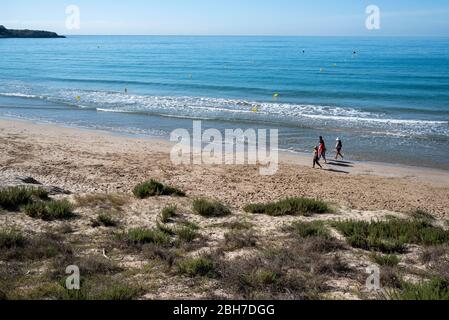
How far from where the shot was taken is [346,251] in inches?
293

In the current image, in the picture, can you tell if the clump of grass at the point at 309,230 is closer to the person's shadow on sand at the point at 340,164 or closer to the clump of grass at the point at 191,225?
the clump of grass at the point at 191,225

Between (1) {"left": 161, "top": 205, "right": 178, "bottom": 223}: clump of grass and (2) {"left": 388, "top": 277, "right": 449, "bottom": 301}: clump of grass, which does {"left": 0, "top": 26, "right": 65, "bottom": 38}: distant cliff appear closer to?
(1) {"left": 161, "top": 205, "right": 178, "bottom": 223}: clump of grass

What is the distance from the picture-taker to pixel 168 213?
9.52m

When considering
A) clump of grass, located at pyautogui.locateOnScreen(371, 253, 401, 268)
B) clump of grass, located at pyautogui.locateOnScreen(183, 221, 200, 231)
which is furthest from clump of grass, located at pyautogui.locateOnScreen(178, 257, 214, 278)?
clump of grass, located at pyautogui.locateOnScreen(371, 253, 401, 268)

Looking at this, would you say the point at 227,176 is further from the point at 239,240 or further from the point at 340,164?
the point at 239,240

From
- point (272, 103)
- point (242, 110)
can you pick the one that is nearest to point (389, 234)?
point (242, 110)

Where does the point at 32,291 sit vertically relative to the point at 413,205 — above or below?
above

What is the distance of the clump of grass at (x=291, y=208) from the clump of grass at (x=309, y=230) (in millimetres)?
1423

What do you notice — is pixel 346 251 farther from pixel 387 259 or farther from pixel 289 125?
pixel 289 125

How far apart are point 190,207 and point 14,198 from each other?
3717 mm

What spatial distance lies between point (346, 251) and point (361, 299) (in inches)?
75.4

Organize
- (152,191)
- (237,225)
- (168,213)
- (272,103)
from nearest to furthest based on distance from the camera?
(237,225) → (168,213) → (152,191) → (272,103)

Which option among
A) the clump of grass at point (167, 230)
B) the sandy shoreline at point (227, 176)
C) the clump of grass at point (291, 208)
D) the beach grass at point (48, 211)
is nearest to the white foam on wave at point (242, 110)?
the sandy shoreline at point (227, 176)
